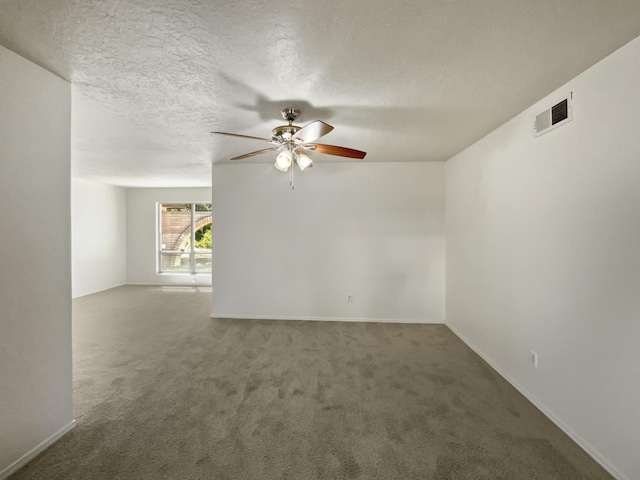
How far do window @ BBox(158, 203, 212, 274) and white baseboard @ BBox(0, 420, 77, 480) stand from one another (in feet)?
16.8

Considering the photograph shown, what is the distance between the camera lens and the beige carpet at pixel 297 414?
152cm

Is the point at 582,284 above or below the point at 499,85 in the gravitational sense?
below

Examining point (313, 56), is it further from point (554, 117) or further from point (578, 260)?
point (578, 260)

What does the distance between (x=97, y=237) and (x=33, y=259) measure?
532 centimetres

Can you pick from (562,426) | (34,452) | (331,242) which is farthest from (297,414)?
(331,242)

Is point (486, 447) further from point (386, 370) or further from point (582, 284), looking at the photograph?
point (582, 284)

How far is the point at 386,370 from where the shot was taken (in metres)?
2.61

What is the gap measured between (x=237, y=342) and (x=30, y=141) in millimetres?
2583

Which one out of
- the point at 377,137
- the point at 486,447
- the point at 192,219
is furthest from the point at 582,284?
→ the point at 192,219

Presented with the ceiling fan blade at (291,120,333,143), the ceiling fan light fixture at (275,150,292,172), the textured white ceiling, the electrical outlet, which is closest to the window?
the textured white ceiling

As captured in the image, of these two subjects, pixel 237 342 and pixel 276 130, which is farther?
pixel 237 342

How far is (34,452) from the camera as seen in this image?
1562 mm

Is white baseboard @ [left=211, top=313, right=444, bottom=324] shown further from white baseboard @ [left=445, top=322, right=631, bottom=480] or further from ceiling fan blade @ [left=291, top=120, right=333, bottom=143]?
ceiling fan blade @ [left=291, top=120, right=333, bottom=143]

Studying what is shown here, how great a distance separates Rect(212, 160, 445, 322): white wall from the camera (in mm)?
3963
